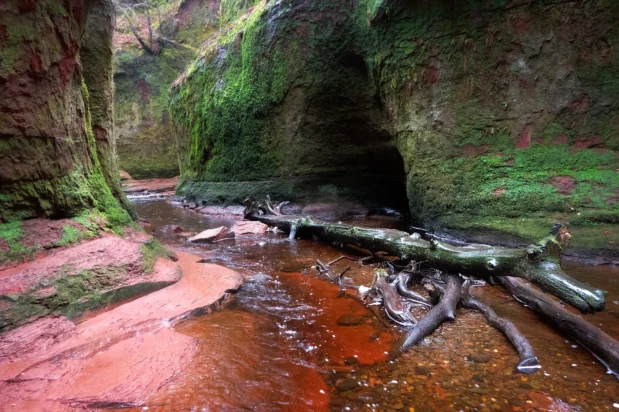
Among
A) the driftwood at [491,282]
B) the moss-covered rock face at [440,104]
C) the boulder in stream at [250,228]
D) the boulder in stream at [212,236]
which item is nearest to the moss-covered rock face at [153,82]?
the moss-covered rock face at [440,104]

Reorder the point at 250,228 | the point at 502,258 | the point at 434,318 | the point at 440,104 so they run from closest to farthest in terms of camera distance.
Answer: the point at 434,318, the point at 502,258, the point at 440,104, the point at 250,228

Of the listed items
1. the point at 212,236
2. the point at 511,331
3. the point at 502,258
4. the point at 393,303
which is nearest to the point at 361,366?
the point at 393,303

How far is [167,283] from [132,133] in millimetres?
27854

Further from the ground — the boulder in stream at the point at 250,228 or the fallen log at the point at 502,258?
the fallen log at the point at 502,258

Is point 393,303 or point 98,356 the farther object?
point 393,303

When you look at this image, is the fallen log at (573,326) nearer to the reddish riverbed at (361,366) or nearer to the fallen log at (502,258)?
the reddish riverbed at (361,366)

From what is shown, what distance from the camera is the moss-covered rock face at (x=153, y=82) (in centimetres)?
2825

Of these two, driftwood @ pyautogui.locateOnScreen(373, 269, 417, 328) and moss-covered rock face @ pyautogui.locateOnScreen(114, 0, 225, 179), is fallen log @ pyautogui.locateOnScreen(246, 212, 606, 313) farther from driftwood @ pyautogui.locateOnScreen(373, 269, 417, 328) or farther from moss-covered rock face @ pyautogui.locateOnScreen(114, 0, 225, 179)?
moss-covered rock face @ pyautogui.locateOnScreen(114, 0, 225, 179)

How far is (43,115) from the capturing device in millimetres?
3807

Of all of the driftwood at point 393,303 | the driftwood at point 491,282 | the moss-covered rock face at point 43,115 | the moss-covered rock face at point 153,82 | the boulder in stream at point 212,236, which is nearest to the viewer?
the driftwood at point 491,282

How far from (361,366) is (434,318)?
40.4 inches

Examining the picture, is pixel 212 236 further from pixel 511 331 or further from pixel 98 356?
pixel 511 331

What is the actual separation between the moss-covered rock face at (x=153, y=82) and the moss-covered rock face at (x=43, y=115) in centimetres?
2501

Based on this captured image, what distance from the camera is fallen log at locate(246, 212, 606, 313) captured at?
2.88 m
